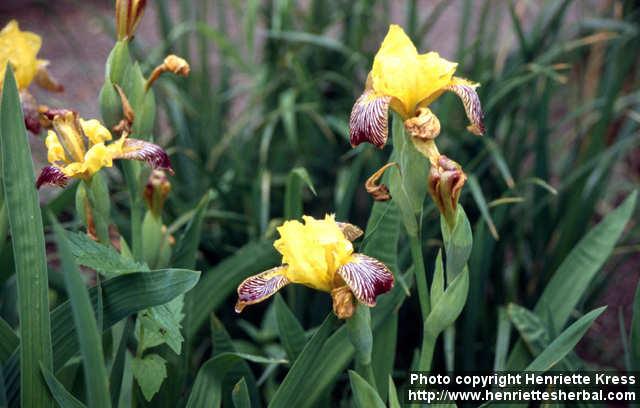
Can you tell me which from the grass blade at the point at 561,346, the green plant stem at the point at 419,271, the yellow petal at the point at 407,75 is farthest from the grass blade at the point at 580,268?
the yellow petal at the point at 407,75

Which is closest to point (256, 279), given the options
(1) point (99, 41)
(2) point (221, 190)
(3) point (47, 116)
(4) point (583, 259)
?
(3) point (47, 116)

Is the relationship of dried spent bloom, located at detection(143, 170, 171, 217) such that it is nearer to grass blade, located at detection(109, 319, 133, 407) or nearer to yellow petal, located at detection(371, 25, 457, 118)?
grass blade, located at detection(109, 319, 133, 407)

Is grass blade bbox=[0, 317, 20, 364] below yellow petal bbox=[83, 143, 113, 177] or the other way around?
below

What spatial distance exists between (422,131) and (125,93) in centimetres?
45

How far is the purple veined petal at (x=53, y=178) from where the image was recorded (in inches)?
36.7

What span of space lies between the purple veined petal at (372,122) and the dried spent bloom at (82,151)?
0.80 feet

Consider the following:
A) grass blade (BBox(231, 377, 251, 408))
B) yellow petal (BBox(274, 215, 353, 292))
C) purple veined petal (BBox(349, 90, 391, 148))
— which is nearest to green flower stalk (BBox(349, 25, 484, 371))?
purple veined petal (BBox(349, 90, 391, 148))

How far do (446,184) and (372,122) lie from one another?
0.11m

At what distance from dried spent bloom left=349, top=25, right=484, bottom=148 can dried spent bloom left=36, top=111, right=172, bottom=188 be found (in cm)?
26

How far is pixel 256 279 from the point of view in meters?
0.88

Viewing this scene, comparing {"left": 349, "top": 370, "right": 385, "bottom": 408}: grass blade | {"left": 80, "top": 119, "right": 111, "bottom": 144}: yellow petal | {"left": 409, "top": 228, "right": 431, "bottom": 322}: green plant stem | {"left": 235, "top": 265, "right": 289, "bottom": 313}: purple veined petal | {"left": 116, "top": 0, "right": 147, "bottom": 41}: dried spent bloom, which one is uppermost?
{"left": 116, "top": 0, "right": 147, "bottom": 41}: dried spent bloom

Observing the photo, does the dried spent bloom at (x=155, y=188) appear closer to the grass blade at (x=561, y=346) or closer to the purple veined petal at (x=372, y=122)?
the purple veined petal at (x=372, y=122)

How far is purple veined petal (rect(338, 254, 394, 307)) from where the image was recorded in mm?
815

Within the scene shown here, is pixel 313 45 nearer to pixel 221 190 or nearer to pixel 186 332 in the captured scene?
pixel 221 190
